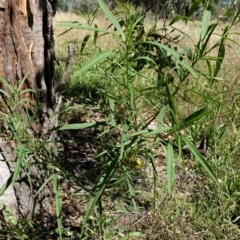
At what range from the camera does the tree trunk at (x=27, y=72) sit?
1670 millimetres

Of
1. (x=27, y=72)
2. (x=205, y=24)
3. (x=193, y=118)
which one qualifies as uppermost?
(x=205, y=24)

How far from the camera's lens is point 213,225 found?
2008 mm

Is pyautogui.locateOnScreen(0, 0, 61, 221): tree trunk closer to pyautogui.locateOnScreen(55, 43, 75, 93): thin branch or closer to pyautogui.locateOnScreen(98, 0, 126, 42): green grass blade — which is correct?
pyautogui.locateOnScreen(55, 43, 75, 93): thin branch

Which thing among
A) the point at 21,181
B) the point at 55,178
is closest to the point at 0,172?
the point at 21,181

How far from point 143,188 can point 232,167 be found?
0.65m

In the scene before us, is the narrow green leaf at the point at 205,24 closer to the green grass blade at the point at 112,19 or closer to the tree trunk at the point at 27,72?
the green grass blade at the point at 112,19

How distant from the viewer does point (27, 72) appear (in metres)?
1.72

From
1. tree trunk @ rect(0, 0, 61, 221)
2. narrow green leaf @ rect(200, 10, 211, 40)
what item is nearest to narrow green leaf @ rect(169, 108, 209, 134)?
narrow green leaf @ rect(200, 10, 211, 40)

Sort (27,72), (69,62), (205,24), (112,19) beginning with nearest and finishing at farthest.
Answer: (112,19)
(205,24)
(27,72)
(69,62)

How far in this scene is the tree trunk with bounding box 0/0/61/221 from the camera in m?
1.67

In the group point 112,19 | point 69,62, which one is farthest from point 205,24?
point 69,62

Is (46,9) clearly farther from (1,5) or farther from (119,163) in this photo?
(119,163)

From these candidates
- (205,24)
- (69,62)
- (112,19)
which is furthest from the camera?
(69,62)

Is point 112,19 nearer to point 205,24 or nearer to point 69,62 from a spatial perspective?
point 205,24
